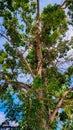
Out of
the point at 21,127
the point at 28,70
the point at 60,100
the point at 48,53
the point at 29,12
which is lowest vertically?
the point at 21,127

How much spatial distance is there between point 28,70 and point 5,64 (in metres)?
1.92

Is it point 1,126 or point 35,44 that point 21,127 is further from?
point 35,44

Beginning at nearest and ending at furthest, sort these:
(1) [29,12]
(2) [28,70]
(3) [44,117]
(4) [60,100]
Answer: (3) [44,117]
(4) [60,100]
(2) [28,70]
(1) [29,12]

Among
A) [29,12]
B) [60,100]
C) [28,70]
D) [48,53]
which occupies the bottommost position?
[60,100]

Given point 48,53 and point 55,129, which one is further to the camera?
point 48,53

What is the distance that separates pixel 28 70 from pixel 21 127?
3.48 meters

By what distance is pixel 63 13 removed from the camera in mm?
20781

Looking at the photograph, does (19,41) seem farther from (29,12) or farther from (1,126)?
(1,126)

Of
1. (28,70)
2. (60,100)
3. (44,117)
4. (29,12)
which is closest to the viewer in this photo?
(44,117)

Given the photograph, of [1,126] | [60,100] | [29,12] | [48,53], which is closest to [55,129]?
[60,100]

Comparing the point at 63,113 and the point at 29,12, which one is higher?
the point at 29,12

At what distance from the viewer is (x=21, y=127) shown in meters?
19.8

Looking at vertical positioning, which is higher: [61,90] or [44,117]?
[61,90]

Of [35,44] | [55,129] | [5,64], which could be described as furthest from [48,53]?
[55,129]
